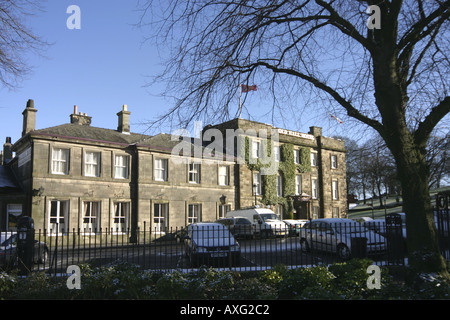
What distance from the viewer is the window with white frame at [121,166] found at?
28.0 meters

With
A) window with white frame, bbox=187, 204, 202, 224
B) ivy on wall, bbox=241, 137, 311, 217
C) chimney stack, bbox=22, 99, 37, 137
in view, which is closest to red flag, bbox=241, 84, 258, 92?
chimney stack, bbox=22, 99, 37, 137

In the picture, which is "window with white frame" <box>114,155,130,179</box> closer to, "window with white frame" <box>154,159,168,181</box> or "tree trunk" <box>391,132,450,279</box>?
"window with white frame" <box>154,159,168,181</box>

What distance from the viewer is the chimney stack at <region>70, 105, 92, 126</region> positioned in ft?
99.5

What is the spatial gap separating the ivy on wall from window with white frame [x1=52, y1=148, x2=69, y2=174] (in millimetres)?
15629

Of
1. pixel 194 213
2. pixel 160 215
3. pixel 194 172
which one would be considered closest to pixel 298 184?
pixel 194 172

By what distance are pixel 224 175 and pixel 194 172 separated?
3.20 meters

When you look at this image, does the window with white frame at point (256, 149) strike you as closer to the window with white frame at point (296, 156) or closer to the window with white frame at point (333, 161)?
the window with white frame at point (296, 156)

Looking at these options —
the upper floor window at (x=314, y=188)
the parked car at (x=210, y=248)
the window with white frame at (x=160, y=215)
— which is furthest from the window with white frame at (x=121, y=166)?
the upper floor window at (x=314, y=188)

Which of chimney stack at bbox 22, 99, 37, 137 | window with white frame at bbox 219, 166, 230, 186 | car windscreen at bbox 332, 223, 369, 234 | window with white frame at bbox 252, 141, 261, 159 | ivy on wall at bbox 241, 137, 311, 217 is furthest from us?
window with white frame at bbox 252, 141, 261, 159
